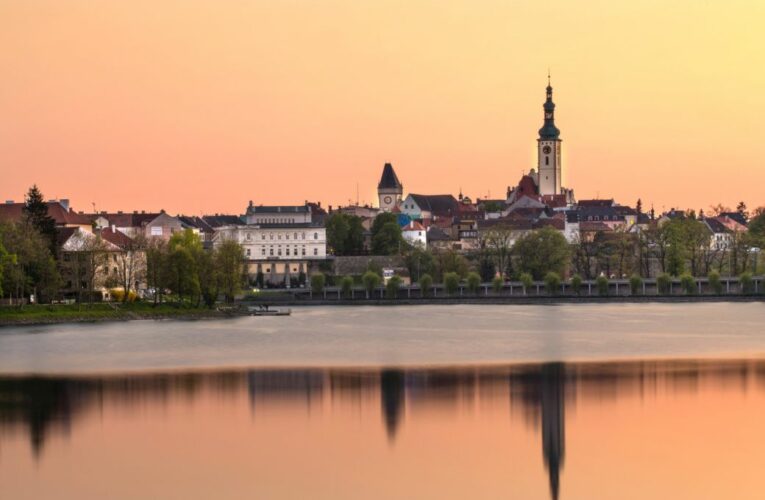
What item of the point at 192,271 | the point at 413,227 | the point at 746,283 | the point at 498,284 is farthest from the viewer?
the point at 413,227

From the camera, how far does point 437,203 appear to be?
188 meters

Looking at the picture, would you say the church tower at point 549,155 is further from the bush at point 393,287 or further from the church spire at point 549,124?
the bush at point 393,287

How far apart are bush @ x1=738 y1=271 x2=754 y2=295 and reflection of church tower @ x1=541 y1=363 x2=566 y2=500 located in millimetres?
57862

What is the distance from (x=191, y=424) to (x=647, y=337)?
29569 mm

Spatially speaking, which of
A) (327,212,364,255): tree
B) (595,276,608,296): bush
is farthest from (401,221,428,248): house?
(595,276,608,296): bush

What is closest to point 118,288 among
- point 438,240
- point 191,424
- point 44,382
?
point 44,382

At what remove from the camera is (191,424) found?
32.1 meters

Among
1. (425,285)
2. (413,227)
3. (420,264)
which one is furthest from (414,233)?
(425,285)

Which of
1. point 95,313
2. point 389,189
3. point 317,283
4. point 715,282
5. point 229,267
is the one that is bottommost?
point 95,313

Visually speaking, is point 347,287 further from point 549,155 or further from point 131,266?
point 549,155

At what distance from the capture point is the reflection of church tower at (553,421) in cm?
2698

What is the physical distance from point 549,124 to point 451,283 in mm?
87274

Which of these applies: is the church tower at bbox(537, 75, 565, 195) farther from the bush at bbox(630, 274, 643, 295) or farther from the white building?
the bush at bbox(630, 274, 643, 295)

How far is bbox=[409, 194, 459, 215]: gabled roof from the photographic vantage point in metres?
184
